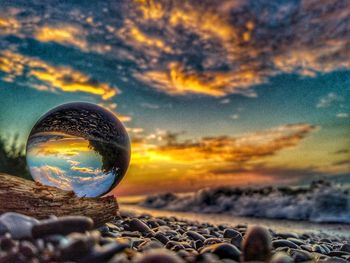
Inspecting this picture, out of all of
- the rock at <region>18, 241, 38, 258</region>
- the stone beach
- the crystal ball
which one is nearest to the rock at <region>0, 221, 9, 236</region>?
the stone beach

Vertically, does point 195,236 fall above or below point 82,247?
below

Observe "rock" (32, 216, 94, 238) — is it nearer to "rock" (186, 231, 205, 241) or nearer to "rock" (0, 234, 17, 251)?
"rock" (0, 234, 17, 251)

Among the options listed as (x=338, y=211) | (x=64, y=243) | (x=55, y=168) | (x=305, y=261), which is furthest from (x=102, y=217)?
(x=338, y=211)

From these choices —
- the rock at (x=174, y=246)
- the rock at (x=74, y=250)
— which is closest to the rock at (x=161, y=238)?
the rock at (x=174, y=246)

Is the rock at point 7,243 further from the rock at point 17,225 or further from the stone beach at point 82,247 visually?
the rock at point 17,225

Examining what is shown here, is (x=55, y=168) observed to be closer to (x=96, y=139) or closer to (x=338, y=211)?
(x=96, y=139)

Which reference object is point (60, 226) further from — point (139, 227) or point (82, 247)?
point (139, 227)

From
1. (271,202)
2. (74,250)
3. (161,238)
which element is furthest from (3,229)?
(271,202)
